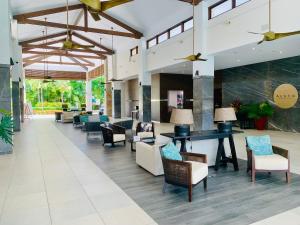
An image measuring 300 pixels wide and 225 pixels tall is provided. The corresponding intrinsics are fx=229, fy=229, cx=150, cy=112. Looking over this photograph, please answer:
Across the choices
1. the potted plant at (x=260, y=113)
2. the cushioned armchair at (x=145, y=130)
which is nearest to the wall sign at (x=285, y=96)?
the potted plant at (x=260, y=113)

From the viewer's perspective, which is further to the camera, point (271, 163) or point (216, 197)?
point (271, 163)

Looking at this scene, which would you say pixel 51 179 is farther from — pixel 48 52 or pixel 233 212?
pixel 48 52

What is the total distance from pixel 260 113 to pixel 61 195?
9537 millimetres

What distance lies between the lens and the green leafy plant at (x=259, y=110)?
10273 mm

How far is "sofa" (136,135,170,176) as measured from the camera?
4312mm

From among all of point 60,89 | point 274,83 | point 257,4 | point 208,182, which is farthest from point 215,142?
point 60,89

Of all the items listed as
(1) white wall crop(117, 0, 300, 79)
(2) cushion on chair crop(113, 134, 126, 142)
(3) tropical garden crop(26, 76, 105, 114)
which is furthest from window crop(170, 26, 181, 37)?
(3) tropical garden crop(26, 76, 105, 114)

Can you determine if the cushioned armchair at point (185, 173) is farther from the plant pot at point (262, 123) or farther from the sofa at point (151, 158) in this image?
the plant pot at point (262, 123)

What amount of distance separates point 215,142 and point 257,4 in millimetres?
4628

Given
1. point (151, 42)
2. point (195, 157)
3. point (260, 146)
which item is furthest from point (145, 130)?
point (151, 42)

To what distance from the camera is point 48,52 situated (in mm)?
16859

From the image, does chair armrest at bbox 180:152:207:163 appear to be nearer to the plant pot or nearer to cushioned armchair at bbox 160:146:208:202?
cushioned armchair at bbox 160:146:208:202

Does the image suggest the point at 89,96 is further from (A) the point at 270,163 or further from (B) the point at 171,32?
(A) the point at 270,163

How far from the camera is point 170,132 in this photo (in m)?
8.11
